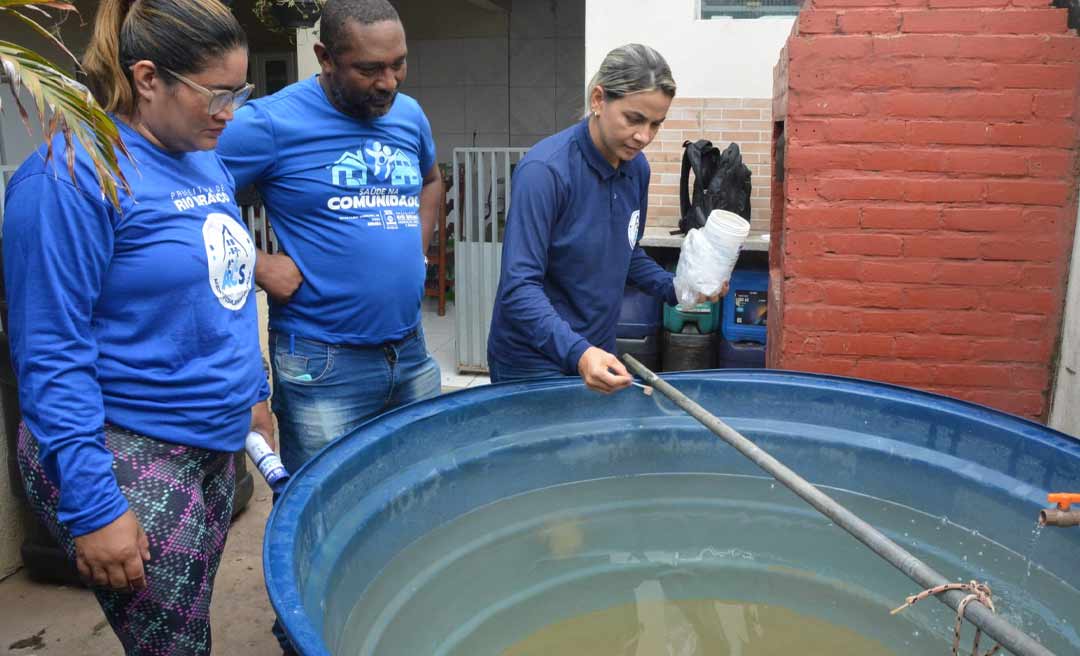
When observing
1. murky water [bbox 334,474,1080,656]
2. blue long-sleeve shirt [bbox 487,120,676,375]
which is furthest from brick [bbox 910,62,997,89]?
murky water [bbox 334,474,1080,656]

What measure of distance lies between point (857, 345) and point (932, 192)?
577mm

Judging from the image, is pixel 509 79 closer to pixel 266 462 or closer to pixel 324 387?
pixel 324 387

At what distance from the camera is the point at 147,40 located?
152 cm

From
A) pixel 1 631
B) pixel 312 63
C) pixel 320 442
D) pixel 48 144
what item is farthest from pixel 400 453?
pixel 312 63

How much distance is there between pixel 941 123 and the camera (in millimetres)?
2934

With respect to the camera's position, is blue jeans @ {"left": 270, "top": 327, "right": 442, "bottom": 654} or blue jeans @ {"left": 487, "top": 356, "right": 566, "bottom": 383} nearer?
blue jeans @ {"left": 270, "top": 327, "right": 442, "bottom": 654}

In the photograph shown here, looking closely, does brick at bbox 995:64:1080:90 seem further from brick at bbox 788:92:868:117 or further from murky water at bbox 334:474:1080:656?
murky water at bbox 334:474:1080:656

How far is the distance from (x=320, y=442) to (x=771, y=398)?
1.20 meters

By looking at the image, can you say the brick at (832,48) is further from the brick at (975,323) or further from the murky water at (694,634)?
the murky water at (694,634)

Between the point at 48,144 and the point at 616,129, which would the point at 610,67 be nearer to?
the point at 616,129

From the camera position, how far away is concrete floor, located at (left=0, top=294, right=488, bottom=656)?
2.78 metres

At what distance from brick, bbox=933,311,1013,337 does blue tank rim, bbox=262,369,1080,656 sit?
32.4 inches

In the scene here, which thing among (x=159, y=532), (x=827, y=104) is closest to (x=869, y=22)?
(x=827, y=104)

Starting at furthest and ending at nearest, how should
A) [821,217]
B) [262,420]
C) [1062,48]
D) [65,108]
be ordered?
[821,217] → [1062,48] → [262,420] → [65,108]
